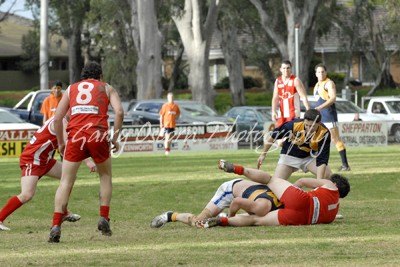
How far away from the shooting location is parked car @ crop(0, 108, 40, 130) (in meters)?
37.2

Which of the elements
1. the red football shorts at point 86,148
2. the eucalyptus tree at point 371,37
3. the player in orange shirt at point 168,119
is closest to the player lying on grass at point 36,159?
the red football shorts at point 86,148

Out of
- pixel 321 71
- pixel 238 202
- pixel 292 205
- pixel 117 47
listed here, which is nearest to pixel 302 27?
pixel 117 47

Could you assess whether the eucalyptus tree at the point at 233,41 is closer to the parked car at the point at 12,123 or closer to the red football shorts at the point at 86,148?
the parked car at the point at 12,123

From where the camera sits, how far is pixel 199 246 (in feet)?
39.9

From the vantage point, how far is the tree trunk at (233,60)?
73062mm

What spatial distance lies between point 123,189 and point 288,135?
661 centimetres

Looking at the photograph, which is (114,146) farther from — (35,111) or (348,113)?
(348,113)

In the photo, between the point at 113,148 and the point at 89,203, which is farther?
the point at 89,203

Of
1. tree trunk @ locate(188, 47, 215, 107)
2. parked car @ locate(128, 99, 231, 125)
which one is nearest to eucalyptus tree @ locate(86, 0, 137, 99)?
tree trunk @ locate(188, 47, 215, 107)

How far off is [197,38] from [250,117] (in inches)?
347

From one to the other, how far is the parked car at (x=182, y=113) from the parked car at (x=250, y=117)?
1038mm

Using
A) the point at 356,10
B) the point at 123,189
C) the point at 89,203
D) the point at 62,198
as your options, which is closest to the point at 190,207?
the point at 89,203

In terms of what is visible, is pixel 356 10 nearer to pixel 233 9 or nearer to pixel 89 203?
pixel 233 9

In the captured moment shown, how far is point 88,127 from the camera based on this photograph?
42.9 feet
